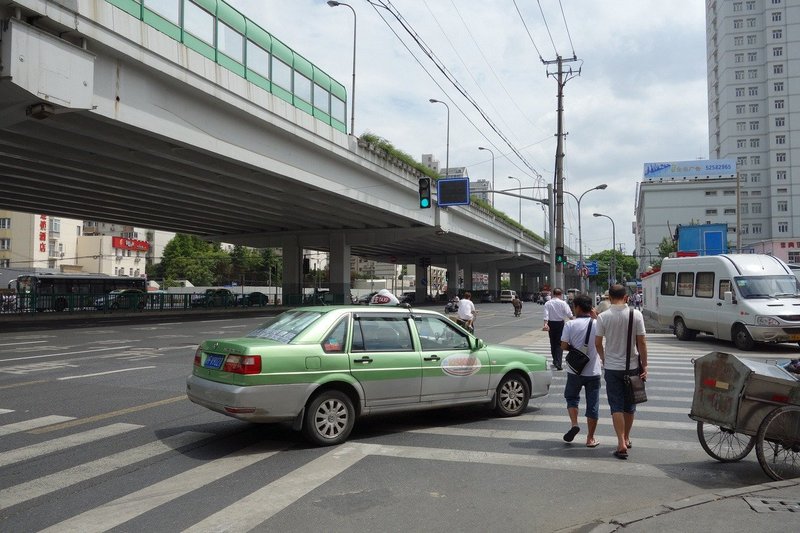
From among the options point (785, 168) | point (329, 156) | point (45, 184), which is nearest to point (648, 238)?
point (785, 168)

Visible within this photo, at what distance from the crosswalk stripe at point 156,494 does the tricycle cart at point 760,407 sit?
4.37 meters

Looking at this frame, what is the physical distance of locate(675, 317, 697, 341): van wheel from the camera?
2005cm

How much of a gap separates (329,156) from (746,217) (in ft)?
281

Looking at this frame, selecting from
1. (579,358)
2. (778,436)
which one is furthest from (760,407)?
(579,358)

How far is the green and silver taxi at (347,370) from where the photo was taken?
20.4 feet

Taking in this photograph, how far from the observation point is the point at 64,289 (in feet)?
151

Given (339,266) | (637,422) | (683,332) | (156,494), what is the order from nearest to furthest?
(156,494) < (637,422) < (683,332) < (339,266)

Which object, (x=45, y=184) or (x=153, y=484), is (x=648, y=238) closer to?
(x=45, y=184)

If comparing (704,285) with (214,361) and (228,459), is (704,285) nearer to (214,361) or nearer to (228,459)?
(214,361)

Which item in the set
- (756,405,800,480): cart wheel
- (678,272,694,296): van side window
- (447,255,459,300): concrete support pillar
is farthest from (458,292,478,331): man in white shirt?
(447,255,459,300): concrete support pillar

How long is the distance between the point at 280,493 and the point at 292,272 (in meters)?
47.0

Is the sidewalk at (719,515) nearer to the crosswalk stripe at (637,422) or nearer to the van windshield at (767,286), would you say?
the crosswalk stripe at (637,422)

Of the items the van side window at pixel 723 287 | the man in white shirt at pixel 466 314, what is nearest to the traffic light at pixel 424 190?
the man in white shirt at pixel 466 314

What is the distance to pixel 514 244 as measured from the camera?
7044cm
